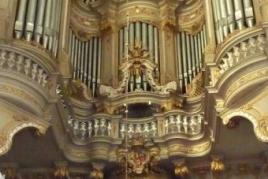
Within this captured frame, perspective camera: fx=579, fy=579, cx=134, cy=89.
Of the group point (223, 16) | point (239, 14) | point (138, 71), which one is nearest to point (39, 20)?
point (138, 71)

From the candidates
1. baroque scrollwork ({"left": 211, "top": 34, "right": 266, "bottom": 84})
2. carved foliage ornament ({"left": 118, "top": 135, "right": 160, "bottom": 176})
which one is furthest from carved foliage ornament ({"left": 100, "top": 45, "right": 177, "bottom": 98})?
baroque scrollwork ({"left": 211, "top": 34, "right": 266, "bottom": 84})

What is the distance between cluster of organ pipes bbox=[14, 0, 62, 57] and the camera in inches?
468

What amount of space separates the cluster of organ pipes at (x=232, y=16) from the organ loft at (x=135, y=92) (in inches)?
0.9

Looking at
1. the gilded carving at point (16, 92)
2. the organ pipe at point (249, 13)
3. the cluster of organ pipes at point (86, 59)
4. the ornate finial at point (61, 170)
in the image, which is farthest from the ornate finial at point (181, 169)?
the gilded carving at point (16, 92)

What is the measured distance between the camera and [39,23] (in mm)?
12281

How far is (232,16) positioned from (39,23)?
4045mm

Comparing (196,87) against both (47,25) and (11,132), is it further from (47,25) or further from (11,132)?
(11,132)

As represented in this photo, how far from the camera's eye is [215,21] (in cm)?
1244

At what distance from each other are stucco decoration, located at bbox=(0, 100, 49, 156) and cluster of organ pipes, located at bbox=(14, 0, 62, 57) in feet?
5.78

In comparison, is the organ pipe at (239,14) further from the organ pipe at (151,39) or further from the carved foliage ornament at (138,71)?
the organ pipe at (151,39)

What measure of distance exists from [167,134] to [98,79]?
9.27 feet

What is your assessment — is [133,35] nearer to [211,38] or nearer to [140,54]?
[140,54]

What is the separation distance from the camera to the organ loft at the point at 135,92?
10.7 m

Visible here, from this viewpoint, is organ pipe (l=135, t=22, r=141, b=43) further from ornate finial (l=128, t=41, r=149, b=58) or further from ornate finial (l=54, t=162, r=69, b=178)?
ornate finial (l=54, t=162, r=69, b=178)
